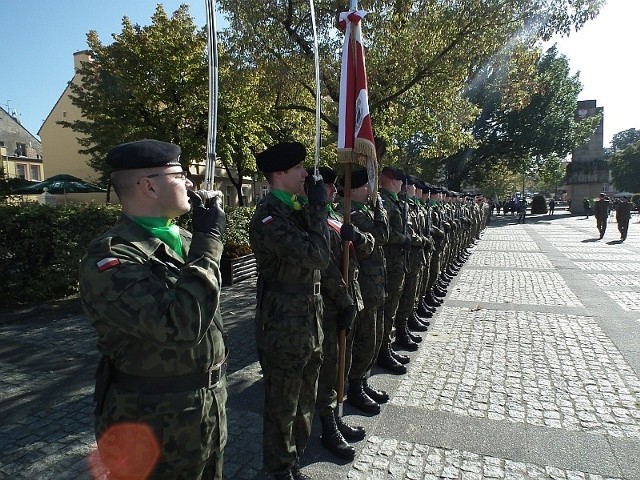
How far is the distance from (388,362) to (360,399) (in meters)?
1.06

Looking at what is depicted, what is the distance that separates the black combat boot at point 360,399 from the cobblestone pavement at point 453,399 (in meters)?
0.08

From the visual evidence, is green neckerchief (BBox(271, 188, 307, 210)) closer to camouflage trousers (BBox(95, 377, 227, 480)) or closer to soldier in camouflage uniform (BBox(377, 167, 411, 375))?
camouflage trousers (BBox(95, 377, 227, 480))

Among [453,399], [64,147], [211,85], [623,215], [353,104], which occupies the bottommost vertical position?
[453,399]

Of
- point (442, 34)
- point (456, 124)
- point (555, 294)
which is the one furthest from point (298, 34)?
point (555, 294)

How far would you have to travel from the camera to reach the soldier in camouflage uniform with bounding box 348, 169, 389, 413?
4082 mm

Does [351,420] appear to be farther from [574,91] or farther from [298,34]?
[574,91]

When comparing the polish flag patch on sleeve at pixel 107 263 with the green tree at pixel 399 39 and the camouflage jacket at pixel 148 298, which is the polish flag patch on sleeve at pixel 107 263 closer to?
the camouflage jacket at pixel 148 298

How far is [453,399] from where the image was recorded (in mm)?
4359

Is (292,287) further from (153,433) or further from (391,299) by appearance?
(391,299)

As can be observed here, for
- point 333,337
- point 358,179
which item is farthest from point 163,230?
point 358,179

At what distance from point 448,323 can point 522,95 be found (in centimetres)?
757

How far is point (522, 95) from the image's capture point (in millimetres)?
11703

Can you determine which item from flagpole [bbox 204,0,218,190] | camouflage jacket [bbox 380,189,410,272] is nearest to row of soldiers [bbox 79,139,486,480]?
flagpole [bbox 204,0,218,190]

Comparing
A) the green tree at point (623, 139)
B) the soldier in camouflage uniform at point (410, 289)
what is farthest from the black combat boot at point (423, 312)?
the green tree at point (623, 139)
